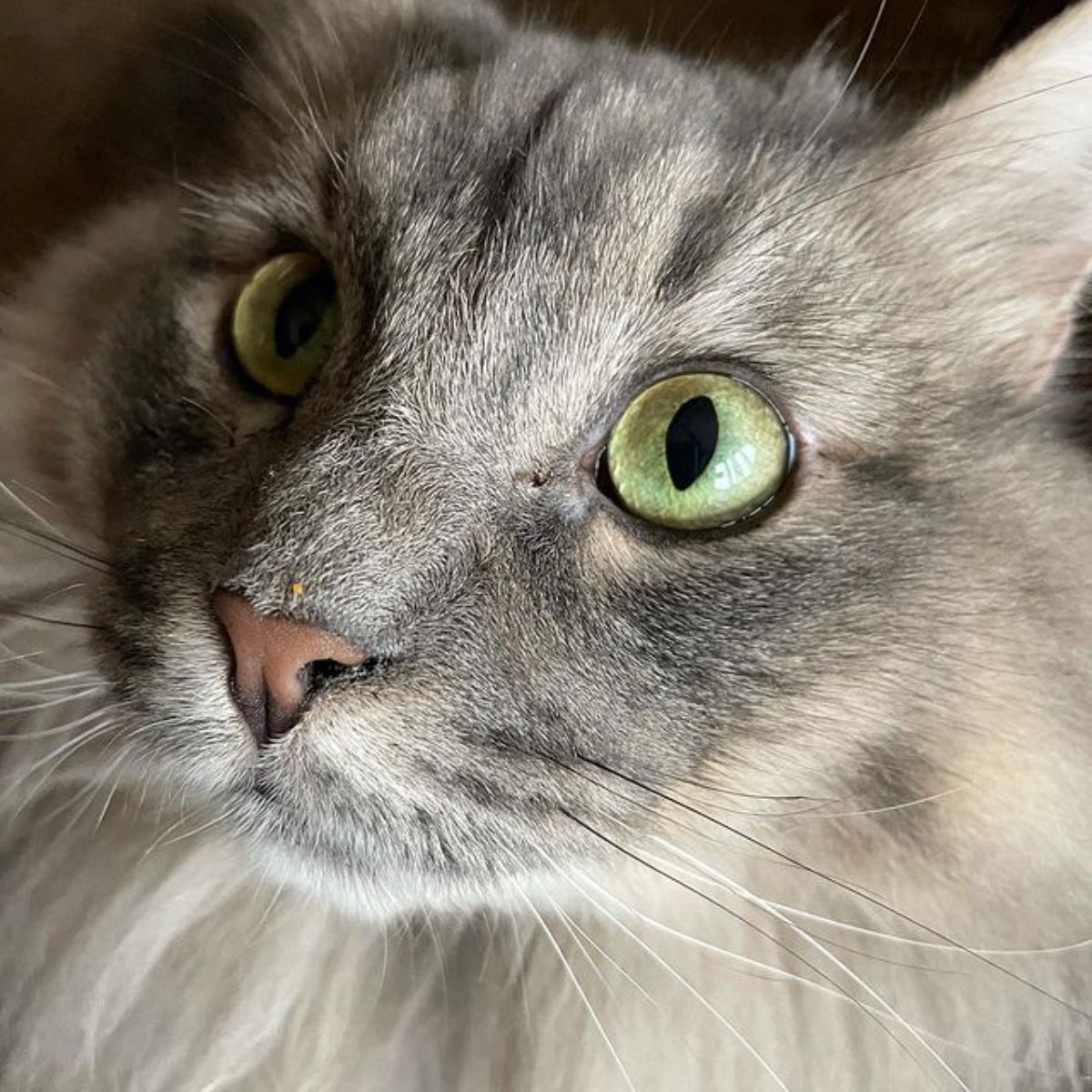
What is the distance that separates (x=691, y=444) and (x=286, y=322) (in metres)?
0.35

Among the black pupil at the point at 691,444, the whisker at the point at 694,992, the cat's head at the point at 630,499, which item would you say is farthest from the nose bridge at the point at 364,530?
the whisker at the point at 694,992

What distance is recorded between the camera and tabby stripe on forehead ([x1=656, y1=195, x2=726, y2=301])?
0.82m

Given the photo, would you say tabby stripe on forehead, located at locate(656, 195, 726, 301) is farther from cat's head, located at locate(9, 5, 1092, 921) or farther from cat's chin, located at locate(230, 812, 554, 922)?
cat's chin, located at locate(230, 812, 554, 922)

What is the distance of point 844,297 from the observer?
0.85 meters

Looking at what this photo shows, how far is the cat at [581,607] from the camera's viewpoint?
2.57 feet

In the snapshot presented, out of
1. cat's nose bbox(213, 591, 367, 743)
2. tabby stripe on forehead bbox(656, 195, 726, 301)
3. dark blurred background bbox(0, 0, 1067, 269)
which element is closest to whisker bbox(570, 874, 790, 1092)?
cat's nose bbox(213, 591, 367, 743)

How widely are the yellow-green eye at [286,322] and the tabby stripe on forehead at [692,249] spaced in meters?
0.27

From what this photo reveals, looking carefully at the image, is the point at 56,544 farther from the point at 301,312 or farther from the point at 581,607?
the point at 581,607

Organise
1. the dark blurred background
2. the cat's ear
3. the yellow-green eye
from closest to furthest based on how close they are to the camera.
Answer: the cat's ear
the yellow-green eye
the dark blurred background

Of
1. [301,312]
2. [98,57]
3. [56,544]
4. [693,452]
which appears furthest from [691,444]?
[98,57]

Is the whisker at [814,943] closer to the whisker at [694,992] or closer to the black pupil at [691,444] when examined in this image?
the whisker at [694,992]

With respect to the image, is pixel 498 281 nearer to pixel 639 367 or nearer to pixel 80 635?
pixel 639 367

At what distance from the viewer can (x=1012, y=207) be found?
0.89 metres

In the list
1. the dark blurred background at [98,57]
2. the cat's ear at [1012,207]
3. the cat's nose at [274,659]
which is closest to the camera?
the cat's nose at [274,659]
